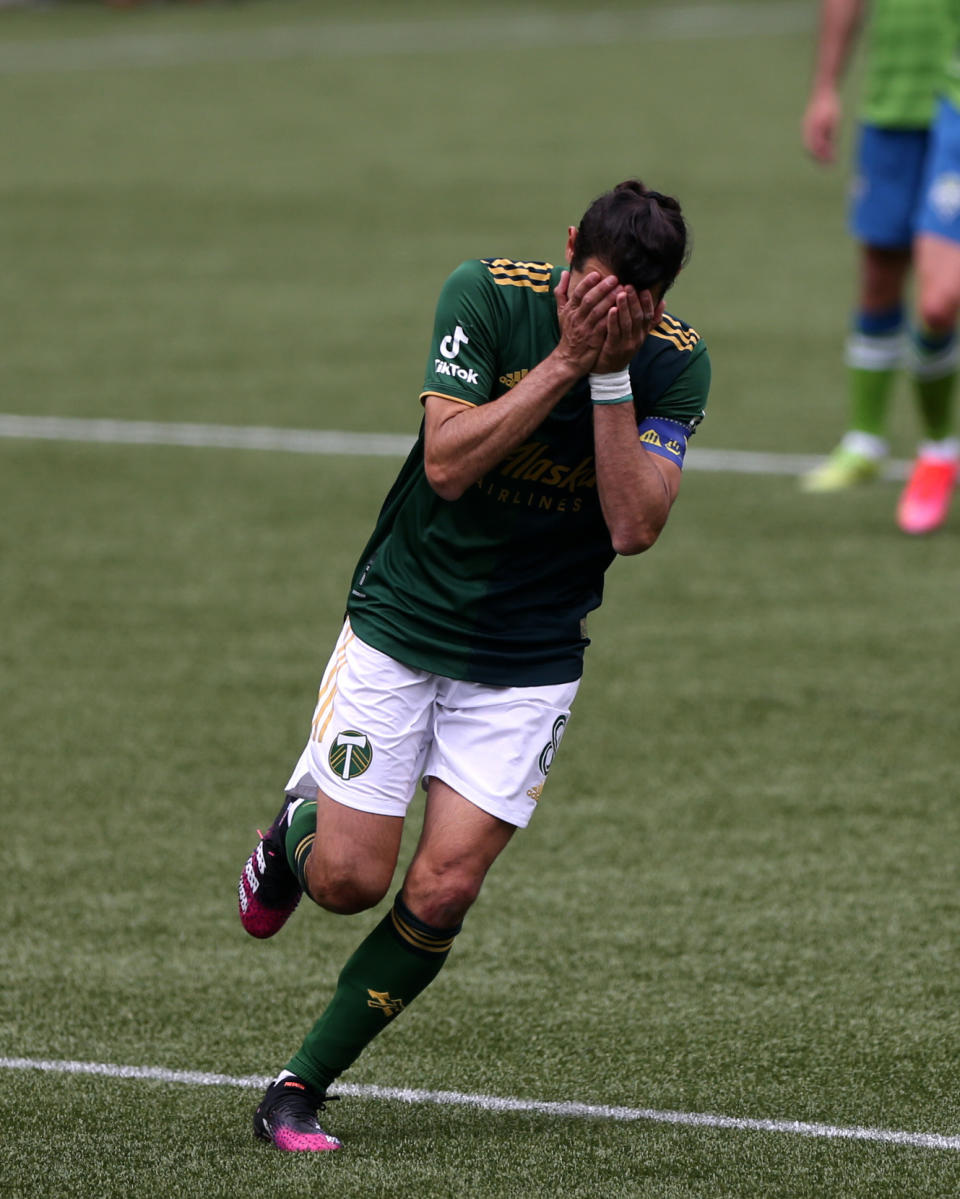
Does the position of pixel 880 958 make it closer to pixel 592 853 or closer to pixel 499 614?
pixel 592 853

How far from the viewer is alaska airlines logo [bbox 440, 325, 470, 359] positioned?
4.07 meters

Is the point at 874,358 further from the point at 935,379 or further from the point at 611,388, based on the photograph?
the point at 611,388

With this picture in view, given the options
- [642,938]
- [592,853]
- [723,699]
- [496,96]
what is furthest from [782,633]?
[496,96]

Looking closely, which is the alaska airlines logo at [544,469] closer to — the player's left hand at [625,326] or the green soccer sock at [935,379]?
the player's left hand at [625,326]

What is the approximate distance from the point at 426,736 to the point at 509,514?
18.8 inches

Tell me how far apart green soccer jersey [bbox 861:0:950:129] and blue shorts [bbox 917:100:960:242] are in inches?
20.5

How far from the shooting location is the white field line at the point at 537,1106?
4203 mm

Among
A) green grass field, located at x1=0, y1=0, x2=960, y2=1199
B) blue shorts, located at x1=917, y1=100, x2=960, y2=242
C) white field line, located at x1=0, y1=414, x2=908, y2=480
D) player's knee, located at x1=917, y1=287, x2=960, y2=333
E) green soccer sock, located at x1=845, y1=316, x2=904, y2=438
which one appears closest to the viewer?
green grass field, located at x1=0, y1=0, x2=960, y2=1199

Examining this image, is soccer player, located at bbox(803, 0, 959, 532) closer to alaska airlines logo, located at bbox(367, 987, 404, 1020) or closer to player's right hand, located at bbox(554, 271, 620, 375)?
player's right hand, located at bbox(554, 271, 620, 375)

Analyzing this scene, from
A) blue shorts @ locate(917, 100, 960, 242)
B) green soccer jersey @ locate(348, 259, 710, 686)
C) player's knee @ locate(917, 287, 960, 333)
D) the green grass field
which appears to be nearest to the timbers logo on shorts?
green soccer jersey @ locate(348, 259, 710, 686)

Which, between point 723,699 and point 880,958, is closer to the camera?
point 880,958

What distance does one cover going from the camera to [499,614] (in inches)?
166

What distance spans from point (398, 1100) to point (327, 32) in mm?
28919

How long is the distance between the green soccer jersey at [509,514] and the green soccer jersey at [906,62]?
535cm
